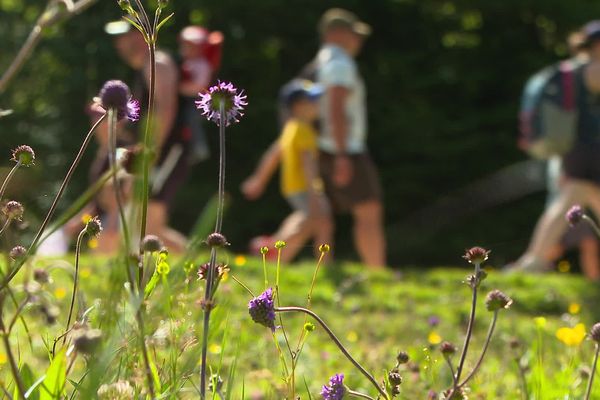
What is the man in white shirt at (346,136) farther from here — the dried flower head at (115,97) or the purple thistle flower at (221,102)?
the dried flower head at (115,97)

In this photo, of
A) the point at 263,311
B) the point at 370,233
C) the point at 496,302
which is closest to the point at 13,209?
the point at 263,311

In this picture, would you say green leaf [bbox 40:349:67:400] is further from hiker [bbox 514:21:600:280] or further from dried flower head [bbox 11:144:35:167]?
hiker [bbox 514:21:600:280]

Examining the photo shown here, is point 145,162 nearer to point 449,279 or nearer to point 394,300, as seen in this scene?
point 394,300

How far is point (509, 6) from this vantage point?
19047mm

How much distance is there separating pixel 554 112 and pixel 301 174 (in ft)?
6.55

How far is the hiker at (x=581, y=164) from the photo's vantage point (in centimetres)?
853

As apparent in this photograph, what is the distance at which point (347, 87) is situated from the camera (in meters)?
8.45

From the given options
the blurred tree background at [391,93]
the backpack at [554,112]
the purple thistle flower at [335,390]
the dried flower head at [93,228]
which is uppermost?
the blurred tree background at [391,93]

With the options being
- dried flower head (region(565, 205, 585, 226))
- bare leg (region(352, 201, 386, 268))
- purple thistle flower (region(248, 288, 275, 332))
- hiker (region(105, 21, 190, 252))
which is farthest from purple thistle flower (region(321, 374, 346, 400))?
bare leg (region(352, 201, 386, 268))

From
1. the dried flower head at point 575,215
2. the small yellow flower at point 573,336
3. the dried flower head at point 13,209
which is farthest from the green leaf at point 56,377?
the small yellow flower at point 573,336

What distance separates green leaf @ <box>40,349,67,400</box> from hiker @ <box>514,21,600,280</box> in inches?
292

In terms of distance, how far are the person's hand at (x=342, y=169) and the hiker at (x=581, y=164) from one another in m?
1.54

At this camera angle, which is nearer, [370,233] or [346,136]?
[346,136]

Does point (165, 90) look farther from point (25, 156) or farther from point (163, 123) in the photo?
point (25, 156)
